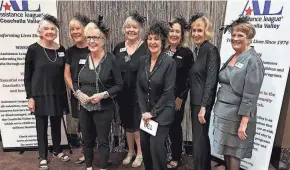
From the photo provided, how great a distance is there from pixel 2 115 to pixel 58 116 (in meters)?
0.76

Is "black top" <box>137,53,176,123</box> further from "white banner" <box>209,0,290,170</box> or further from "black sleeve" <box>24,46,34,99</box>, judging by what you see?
"black sleeve" <box>24,46,34,99</box>

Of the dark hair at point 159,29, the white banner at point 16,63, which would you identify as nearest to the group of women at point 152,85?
the dark hair at point 159,29

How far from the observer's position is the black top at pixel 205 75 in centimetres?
227

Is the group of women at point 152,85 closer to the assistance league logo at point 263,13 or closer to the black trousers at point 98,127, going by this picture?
the black trousers at point 98,127

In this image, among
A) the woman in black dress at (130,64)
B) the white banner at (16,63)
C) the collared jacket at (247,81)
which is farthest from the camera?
the white banner at (16,63)

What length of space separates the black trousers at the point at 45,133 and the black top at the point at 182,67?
50.5 inches

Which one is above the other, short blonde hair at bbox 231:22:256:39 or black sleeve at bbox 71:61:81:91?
short blonde hair at bbox 231:22:256:39

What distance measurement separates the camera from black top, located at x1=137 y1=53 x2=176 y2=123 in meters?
2.23

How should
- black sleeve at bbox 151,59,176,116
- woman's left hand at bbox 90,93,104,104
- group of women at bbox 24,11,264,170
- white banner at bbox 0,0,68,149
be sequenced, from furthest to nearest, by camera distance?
1. white banner at bbox 0,0,68,149
2. woman's left hand at bbox 90,93,104,104
3. black sleeve at bbox 151,59,176,116
4. group of women at bbox 24,11,264,170

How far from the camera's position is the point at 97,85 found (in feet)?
8.04

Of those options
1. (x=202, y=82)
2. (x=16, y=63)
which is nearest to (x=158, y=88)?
(x=202, y=82)

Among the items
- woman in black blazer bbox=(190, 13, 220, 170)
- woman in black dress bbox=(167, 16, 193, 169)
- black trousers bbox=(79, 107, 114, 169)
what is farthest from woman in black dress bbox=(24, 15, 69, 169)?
woman in black blazer bbox=(190, 13, 220, 170)

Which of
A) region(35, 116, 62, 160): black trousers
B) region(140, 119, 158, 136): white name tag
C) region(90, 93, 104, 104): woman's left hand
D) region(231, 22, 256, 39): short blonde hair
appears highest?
region(231, 22, 256, 39): short blonde hair

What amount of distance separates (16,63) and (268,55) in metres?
2.53
